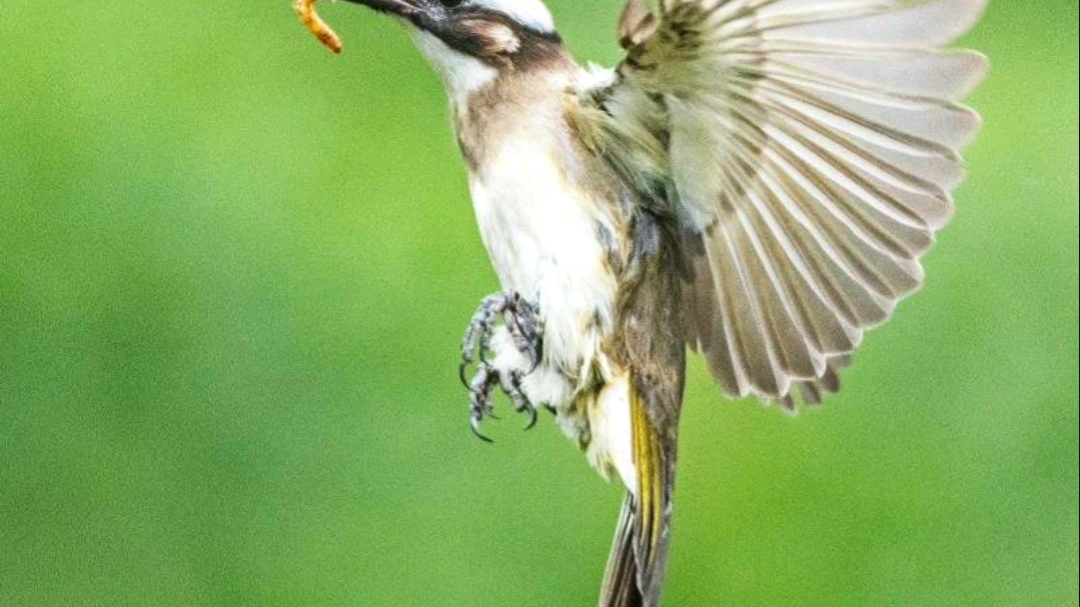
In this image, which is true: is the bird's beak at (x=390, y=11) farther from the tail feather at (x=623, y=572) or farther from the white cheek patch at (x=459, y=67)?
the tail feather at (x=623, y=572)

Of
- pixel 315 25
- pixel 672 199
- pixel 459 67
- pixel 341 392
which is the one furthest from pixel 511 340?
pixel 341 392

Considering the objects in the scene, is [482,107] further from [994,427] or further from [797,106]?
[994,427]

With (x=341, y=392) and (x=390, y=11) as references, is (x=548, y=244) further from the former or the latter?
(x=341, y=392)

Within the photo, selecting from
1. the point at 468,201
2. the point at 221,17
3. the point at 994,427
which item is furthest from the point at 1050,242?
the point at 221,17

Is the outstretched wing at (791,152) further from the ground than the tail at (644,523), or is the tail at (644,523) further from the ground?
the outstretched wing at (791,152)

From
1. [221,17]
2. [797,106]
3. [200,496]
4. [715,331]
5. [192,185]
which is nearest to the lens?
[797,106]

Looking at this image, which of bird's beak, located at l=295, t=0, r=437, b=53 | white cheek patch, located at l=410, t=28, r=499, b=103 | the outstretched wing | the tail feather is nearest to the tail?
the tail feather

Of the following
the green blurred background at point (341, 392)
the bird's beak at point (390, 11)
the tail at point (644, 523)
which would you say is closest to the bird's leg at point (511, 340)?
the tail at point (644, 523)
